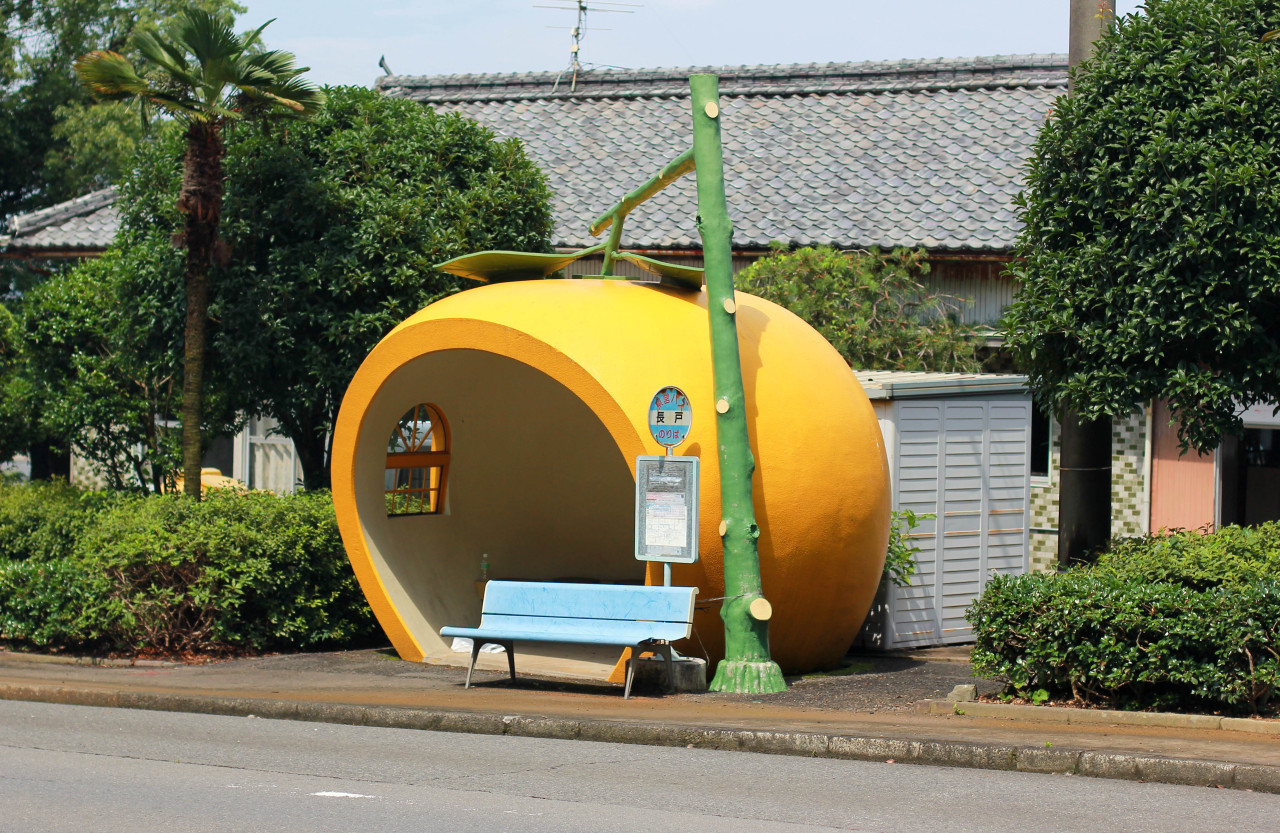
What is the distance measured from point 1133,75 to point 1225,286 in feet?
5.26

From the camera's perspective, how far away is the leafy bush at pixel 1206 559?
8625mm

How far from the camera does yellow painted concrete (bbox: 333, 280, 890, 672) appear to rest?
9.95 meters

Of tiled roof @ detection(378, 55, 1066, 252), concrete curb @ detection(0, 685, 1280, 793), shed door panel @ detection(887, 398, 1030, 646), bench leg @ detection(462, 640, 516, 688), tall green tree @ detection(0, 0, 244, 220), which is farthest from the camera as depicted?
tall green tree @ detection(0, 0, 244, 220)

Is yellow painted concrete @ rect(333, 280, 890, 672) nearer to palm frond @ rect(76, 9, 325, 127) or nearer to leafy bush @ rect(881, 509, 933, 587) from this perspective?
leafy bush @ rect(881, 509, 933, 587)

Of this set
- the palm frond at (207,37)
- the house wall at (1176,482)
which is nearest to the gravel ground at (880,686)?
the house wall at (1176,482)

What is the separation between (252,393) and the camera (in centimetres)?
1376

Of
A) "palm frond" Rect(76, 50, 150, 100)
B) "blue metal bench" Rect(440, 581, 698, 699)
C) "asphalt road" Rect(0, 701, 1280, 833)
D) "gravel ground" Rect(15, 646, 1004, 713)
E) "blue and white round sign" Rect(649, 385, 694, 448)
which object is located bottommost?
"asphalt road" Rect(0, 701, 1280, 833)

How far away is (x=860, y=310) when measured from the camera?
14.8 m

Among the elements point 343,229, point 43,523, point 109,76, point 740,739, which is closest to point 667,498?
point 740,739

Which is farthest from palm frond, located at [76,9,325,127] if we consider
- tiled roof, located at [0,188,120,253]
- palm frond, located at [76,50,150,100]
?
tiled roof, located at [0,188,120,253]

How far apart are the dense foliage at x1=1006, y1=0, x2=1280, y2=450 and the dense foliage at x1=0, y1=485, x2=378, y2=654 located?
6.28 m

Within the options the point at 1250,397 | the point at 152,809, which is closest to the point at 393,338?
the point at 152,809

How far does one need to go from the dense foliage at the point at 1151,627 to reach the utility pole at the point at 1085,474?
2.06 feet

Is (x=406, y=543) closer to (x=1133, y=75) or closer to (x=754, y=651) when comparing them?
(x=754, y=651)
